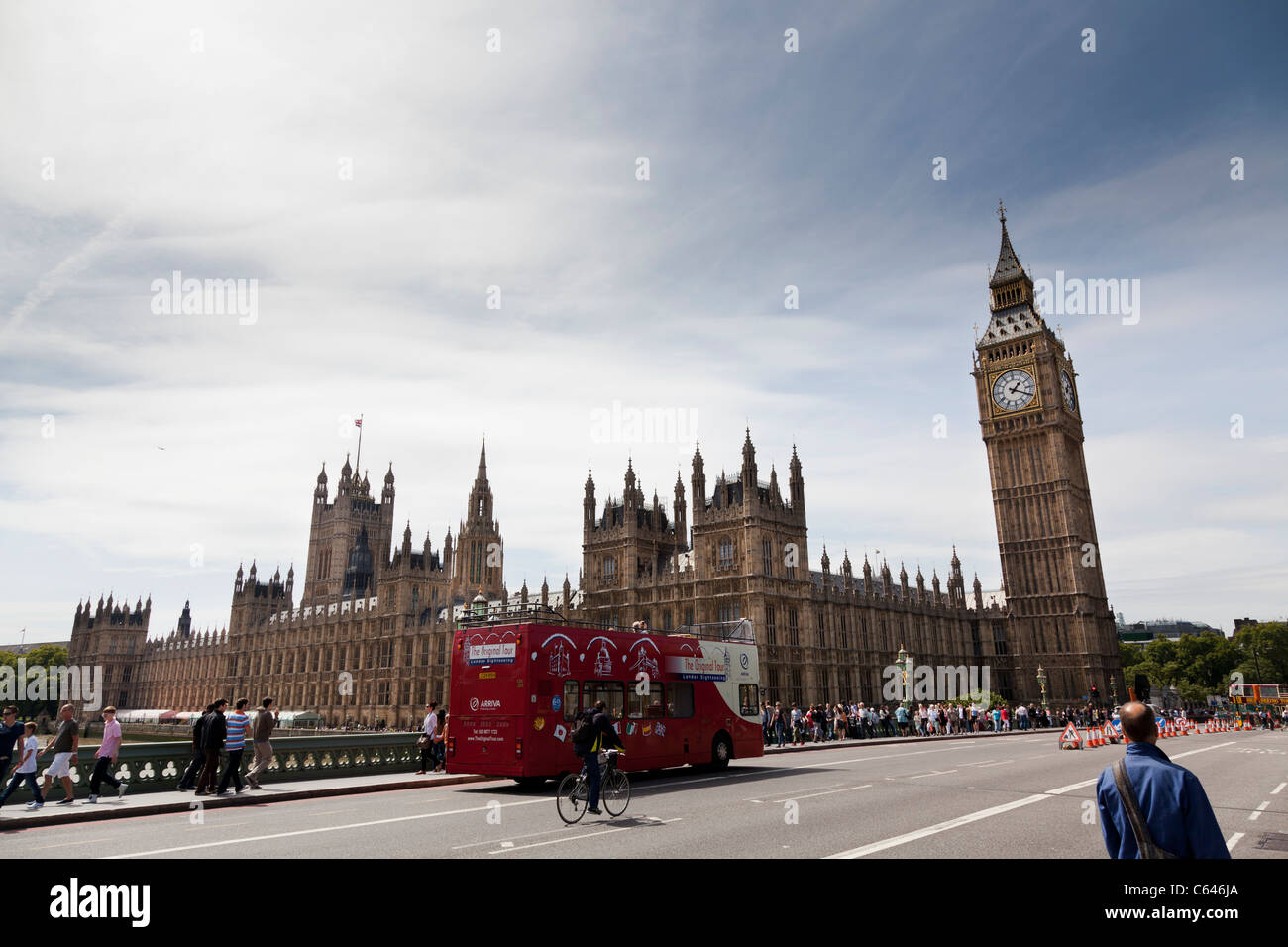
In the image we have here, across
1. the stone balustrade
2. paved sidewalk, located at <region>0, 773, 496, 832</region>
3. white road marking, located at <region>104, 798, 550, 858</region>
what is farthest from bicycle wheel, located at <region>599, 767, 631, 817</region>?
the stone balustrade

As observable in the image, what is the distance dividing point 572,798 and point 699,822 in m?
2.19

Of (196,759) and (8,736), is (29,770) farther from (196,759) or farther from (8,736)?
(196,759)

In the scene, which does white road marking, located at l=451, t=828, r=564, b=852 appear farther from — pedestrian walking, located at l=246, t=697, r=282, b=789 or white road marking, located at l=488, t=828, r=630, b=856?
pedestrian walking, located at l=246, t=697, r=282, b=789

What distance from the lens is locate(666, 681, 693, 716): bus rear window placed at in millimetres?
20234

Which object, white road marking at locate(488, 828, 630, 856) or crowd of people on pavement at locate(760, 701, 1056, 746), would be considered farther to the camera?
crowd of people on pavement at locate(760, 701, 1056, 746)

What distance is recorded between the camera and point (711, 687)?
72.1 ft

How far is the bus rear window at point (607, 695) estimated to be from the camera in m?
17.9

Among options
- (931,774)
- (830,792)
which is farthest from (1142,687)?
(931,774)

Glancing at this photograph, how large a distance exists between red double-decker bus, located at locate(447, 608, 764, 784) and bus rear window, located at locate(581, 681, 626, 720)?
0.08ft

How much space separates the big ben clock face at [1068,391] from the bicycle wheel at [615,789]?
82.0m

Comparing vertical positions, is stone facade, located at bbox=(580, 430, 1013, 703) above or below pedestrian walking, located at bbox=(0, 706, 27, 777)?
above
